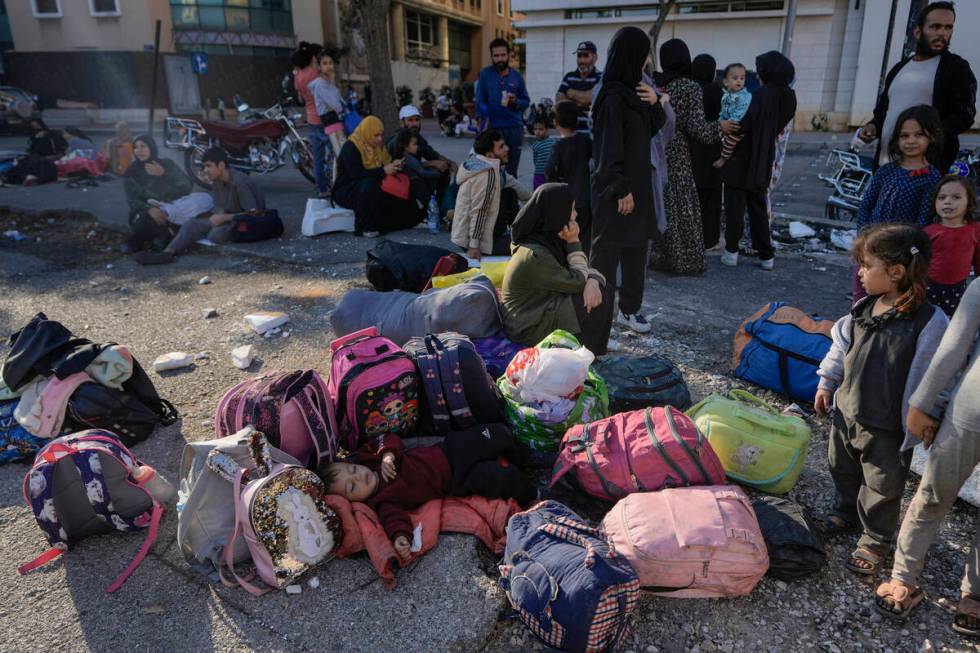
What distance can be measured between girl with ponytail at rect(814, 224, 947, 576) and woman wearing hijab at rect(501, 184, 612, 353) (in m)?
1.42

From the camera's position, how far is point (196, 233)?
6.67 metres

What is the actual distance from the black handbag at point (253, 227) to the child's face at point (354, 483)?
4.72 metres

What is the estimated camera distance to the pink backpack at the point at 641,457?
2537mm

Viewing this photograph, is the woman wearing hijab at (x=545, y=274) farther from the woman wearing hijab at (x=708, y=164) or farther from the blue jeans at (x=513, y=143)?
the blue jeans at (x=513, y=143)

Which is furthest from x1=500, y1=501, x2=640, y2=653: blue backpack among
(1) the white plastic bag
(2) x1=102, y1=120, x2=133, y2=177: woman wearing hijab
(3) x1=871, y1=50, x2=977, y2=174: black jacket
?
(2) x1=102, y1=120, x2=133, y2=177: woman wearing hijab

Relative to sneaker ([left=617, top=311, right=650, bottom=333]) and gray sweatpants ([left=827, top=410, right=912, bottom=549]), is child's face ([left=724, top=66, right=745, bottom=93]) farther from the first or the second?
gray sweatpants ([left=827, top=410, right=912, bottom=549])

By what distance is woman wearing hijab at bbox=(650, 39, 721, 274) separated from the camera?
5.32m

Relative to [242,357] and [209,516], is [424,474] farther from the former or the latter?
[242,357]

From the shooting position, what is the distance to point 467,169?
5.76m

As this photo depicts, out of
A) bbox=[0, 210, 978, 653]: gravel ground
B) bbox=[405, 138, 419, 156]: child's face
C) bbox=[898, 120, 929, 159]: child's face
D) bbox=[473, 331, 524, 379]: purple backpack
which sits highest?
bbox=[898, 120, 929, 159]: child's face

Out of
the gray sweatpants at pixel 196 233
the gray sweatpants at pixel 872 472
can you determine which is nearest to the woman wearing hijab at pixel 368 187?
the gray sweatpants at pixel 196 233

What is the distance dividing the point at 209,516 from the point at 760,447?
2230 mm

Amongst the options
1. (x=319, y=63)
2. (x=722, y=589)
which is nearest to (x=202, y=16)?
(x=319, y=63)

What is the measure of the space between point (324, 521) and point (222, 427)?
74cm
